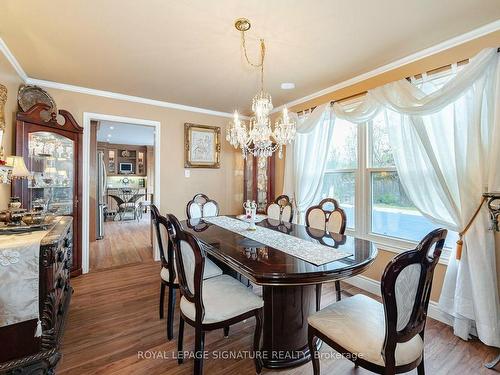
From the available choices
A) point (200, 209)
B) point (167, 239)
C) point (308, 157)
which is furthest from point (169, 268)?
point (308, 157)

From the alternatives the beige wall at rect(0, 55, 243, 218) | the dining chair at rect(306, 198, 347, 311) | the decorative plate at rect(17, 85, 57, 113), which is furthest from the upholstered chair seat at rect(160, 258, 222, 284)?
the decorative plate at rect(17, 85, 57, 113)

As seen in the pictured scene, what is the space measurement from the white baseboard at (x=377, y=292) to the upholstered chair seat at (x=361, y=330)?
122 cm

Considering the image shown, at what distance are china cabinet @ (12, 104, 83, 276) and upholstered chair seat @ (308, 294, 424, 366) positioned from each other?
10.4 ft

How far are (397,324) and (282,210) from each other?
211 cm

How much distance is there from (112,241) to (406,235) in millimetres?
5179

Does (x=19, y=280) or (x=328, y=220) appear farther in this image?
(x=328, y=220)

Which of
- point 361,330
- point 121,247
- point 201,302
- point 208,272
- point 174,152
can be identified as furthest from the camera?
point 121,247


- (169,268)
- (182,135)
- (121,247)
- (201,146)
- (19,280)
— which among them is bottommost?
(121,247)

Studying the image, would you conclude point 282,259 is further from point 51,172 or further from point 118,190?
point 118,190

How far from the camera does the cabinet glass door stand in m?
2.79

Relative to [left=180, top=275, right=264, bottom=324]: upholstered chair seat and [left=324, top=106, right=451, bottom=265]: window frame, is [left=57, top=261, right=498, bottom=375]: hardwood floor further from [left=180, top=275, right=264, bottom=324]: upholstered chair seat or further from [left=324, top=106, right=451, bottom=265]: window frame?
[left=324, top=106, right=451, bottom=265]: window frame

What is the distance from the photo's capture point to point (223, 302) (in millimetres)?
1606

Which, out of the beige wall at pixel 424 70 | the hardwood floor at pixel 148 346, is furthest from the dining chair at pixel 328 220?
the beige wall at pixel 424 70

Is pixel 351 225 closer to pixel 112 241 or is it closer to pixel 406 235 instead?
pixel 406 235
